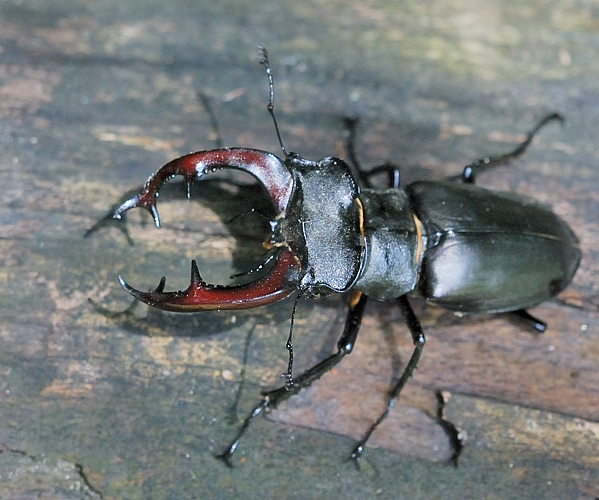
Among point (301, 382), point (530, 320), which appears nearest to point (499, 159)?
point (530, 320)

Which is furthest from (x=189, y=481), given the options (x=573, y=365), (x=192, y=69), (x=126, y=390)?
(x=192, y=69)

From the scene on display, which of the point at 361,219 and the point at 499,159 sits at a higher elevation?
the point at 499,159

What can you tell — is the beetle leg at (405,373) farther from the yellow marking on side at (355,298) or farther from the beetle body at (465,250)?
the yellow marking on side at (355,298)

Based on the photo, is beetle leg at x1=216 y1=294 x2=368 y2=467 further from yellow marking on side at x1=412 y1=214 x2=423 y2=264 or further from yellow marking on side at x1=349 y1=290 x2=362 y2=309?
yellow marking on side at x1=412 y1=214 x2=423 y2=264

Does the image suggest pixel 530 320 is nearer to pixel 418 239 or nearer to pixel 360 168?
pixel 418 239

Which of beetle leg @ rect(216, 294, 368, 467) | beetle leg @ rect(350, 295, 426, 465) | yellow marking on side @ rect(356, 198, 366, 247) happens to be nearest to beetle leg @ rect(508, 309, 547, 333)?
beetle leg @ rect(350, 295, 426, 465)

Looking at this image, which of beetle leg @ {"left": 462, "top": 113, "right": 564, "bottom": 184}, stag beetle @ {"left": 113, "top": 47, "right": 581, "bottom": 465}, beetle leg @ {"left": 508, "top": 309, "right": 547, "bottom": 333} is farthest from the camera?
beetle leg @ {"left": 462, "top": 113, "right": 564, "bottom": 184}

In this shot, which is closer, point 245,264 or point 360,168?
point 245,264

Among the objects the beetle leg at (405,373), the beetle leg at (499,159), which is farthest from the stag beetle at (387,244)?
the beetle leg at (499,159)
